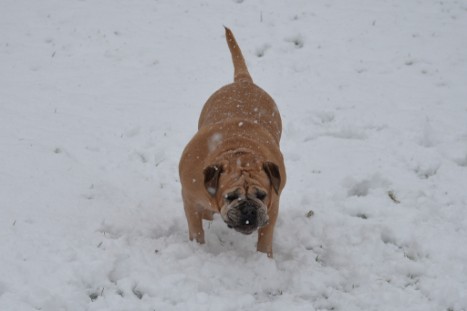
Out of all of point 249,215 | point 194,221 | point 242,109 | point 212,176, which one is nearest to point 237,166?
point 212,176

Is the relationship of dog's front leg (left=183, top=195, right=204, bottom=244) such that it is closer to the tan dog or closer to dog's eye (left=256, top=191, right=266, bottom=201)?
the tan dog

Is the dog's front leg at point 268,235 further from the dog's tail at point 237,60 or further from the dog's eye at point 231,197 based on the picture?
the dog's tail at point 237,60

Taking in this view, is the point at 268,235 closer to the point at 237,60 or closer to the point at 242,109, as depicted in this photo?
the point at 242,109

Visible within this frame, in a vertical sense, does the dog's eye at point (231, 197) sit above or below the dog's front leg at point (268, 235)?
above

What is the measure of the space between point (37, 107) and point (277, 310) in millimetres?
4191

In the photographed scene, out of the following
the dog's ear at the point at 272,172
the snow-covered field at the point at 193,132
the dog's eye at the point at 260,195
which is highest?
the dog's ear at the point at 272,172

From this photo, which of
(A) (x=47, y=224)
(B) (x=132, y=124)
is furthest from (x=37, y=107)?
(A) (x=47, y=224)

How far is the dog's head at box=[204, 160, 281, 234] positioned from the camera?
383 centimetres

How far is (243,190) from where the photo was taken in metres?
3.84

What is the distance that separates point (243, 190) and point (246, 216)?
0.18 m

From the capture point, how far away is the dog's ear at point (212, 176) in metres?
3.96

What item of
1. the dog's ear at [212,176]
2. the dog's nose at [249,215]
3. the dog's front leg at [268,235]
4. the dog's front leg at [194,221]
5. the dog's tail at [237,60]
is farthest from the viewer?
the dog's tail at [237,60]

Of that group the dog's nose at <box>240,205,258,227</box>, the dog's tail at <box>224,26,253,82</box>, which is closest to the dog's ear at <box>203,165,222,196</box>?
the dog's nose at <box>240,205,258,227</box>

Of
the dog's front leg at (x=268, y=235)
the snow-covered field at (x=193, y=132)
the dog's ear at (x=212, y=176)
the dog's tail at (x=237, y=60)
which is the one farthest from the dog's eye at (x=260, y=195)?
the dog's tail at (x=237, y=60)
